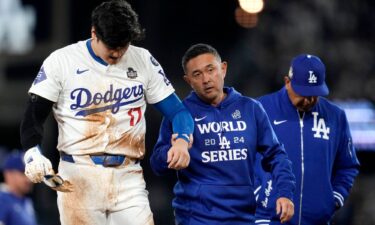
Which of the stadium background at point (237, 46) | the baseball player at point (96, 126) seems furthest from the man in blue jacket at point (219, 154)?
the stadium background at point (237, 46)

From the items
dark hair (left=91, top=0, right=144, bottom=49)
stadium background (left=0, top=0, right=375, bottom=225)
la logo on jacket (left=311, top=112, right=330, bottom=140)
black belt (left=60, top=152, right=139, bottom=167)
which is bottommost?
stadium background (left=0, top=0, right=375, bottom=225)

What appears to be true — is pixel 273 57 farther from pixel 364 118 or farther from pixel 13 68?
pixel 13 68

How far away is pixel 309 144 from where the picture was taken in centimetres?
686

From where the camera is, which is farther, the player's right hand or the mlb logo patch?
the mlb logo patch

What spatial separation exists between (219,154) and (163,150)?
13.4 inches

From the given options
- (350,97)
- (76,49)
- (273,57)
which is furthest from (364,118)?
(76,49)

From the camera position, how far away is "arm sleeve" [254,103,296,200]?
20.4 feet

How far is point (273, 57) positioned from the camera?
52.8 feet

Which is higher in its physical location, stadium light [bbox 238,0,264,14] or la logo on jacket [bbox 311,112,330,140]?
stadium light [bbox 238,0,264,14]

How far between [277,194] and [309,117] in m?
0.93

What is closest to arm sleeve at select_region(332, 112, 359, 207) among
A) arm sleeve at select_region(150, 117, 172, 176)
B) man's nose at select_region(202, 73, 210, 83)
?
man's nose at select_region(202, 73, 210, 83)

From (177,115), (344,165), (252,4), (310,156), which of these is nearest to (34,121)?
(177,115)

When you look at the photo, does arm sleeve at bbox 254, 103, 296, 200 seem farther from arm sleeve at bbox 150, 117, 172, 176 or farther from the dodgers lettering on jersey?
the dodgers lettering on jersey

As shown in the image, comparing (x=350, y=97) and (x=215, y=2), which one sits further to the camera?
(x=215, y=2)
